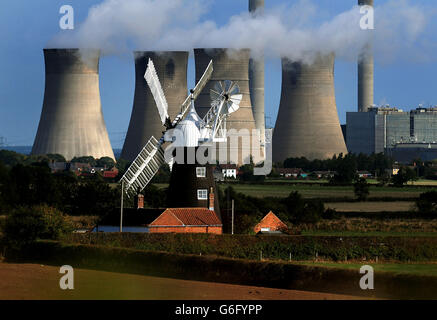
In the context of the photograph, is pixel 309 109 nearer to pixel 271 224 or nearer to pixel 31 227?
pixel 271 224

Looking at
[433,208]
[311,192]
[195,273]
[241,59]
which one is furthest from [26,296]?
[241,59]

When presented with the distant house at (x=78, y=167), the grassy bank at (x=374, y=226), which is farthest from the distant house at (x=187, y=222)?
the distant house at (x=78, y=167)

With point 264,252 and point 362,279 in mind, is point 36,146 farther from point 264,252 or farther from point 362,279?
point 362,279

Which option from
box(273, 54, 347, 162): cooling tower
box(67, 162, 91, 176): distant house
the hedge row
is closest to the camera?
the hedge row

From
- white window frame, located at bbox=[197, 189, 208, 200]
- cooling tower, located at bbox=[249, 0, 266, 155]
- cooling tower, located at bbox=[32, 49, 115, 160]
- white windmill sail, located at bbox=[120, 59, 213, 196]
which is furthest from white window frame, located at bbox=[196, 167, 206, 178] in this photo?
cooling tower, located at bbox=[249, 0, 266, 155]

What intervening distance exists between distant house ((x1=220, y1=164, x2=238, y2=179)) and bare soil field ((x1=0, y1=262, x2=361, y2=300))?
37513mm

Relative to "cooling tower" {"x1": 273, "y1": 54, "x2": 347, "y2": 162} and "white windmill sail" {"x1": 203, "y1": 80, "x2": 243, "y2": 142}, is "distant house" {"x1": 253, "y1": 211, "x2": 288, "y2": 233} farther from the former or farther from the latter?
"cooling tower" {"x1": 273, "y1": 54, "x2": 347, "y2": 162}

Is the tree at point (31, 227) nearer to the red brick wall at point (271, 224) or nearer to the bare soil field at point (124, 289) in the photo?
the bare soil field at point (124, 289)

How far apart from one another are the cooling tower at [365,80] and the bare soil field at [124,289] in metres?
71.7

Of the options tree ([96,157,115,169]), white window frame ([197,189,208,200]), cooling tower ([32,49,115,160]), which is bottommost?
white window frame ([197,189,208,200])

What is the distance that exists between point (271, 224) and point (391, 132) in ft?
239

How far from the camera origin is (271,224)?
88.5 ft

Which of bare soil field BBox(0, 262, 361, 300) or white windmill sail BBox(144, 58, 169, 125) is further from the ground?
white windmill sail BBox(144, 58, 169, 125)

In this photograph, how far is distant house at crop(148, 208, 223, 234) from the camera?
936 inches
